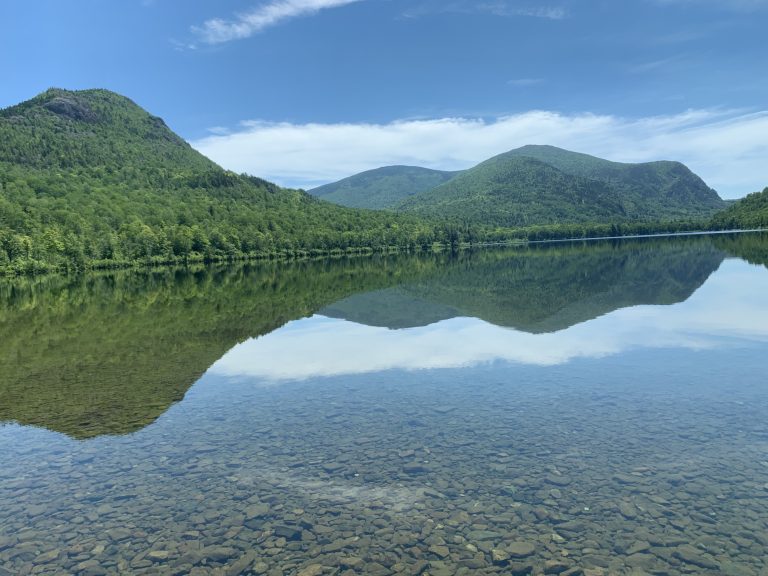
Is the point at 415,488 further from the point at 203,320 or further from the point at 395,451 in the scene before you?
the point at 203,320

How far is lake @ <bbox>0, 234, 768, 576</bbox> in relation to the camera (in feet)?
42.6

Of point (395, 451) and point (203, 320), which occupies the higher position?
point (203, 320)

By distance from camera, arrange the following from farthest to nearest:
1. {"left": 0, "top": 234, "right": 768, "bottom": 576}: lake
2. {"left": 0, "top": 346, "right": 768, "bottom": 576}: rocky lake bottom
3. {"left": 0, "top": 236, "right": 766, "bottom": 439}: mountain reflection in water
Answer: {"left": 0, "top": 236, "right": 766, "bottom": 439}: mountain reflection in water, {"left": 0, "top": 234, "right": 768, "bottom": 576}: lake, {"left": 0, "top": 346, "right": 768, "bottom": 576}: rocky lake bottom

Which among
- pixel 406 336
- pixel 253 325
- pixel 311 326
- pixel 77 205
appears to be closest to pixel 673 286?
pixel 406 336

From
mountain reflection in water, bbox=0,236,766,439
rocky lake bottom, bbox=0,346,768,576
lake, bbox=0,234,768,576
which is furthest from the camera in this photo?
mountain reflection in water, bbox=0,236,766,439

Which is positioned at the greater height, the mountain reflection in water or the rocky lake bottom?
the mountain reflection in water

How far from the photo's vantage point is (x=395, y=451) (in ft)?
62.3

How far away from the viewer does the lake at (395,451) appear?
1299cm

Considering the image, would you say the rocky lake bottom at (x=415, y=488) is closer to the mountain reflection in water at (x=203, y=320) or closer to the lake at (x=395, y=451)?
the lake at (x=395, y=451)

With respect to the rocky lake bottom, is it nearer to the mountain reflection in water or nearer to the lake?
the lake

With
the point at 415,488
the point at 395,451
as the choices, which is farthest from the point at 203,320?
the point at 415,488

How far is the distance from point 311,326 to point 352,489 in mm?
32577

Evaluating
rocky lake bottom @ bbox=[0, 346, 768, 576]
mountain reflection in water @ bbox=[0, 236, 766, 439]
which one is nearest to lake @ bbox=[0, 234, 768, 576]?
rocky lake bottom @ bbox=[0, 346, 768, 576]

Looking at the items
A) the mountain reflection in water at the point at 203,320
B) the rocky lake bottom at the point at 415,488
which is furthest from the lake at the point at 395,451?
the mountain reflection in water at the point at 203,320
